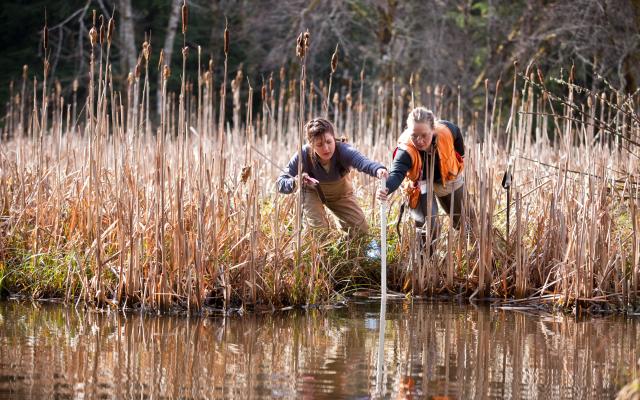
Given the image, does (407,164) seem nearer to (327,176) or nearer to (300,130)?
(327,176)

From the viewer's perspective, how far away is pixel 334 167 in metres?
6.10

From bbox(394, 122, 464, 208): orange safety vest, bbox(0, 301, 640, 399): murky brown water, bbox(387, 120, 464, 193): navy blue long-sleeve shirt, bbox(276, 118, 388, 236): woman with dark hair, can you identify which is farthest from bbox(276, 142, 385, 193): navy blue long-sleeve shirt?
bbox(0, 301, 640, 399): murky brown water

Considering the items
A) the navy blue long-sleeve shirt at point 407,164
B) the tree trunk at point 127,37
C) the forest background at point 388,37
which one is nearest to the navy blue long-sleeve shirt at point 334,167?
the navy blue long-sleeve shirt at point 407,164

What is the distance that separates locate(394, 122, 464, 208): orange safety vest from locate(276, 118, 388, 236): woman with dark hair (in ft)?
0.90

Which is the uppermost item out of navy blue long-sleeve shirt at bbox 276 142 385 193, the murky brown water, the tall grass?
navy blue long-sleeve shirt at bbox 276 142 385 193

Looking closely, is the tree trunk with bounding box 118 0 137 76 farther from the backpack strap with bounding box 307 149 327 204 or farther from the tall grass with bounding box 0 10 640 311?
the backpack strap with bounding box 307 149 327 204

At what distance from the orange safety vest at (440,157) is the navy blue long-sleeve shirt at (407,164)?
0.03 meters

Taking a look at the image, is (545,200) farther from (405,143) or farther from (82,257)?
(82,257)

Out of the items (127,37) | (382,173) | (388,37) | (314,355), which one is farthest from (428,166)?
(127,37)

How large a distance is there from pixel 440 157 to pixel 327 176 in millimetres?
687

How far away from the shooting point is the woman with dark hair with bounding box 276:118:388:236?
5820mm

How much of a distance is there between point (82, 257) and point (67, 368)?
1.71 meters

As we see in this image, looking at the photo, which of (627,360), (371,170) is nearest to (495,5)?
(371,170)

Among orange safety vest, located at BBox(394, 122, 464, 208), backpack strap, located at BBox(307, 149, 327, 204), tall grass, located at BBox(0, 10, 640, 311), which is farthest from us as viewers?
backpack strap, located at BBox(307, 149, 327, 204)
